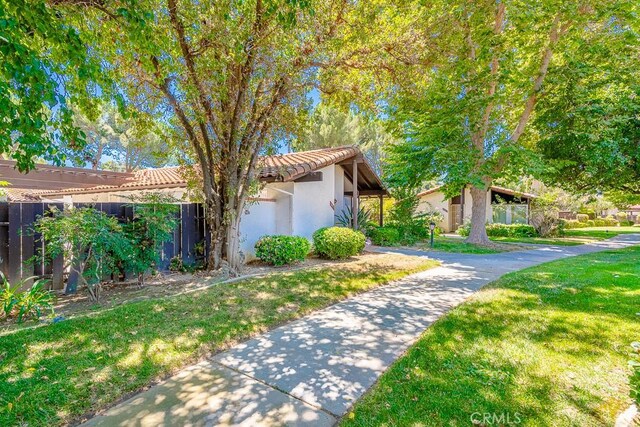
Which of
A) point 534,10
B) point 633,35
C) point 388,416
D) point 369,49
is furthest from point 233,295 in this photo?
point 633,35

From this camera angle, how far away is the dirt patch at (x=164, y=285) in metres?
5.16

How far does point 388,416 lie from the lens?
2.50 metres

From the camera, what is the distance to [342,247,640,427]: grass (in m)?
2.53

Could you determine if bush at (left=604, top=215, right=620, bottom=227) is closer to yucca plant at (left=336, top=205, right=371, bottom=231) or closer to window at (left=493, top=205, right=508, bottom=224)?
window at (left=493, top=205, right=508, bottom=224)

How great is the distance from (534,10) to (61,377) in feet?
45.4

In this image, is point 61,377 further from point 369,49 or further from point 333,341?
point 369,49

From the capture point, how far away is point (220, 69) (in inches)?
246

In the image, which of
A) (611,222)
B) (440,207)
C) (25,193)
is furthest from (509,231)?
(25,193)

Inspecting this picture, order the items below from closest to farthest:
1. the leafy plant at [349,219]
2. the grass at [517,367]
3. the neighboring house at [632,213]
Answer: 1. the grass at [517,367]
2. the leafy plant at [349,219]
3. the neighboring house at [632,213]

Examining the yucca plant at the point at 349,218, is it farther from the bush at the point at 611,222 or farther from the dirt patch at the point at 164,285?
the bush at the point at 611,222

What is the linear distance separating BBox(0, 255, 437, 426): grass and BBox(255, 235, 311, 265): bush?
2.32 meters

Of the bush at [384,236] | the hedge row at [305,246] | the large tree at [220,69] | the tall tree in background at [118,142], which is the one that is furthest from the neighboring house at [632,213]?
the tall tree in background at [118,142]

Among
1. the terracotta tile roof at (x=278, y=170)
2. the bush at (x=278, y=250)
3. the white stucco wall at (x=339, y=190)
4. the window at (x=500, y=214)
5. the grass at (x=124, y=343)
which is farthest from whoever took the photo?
the window at (x=500, y=214)

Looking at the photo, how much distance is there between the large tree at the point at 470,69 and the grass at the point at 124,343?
5.95m
